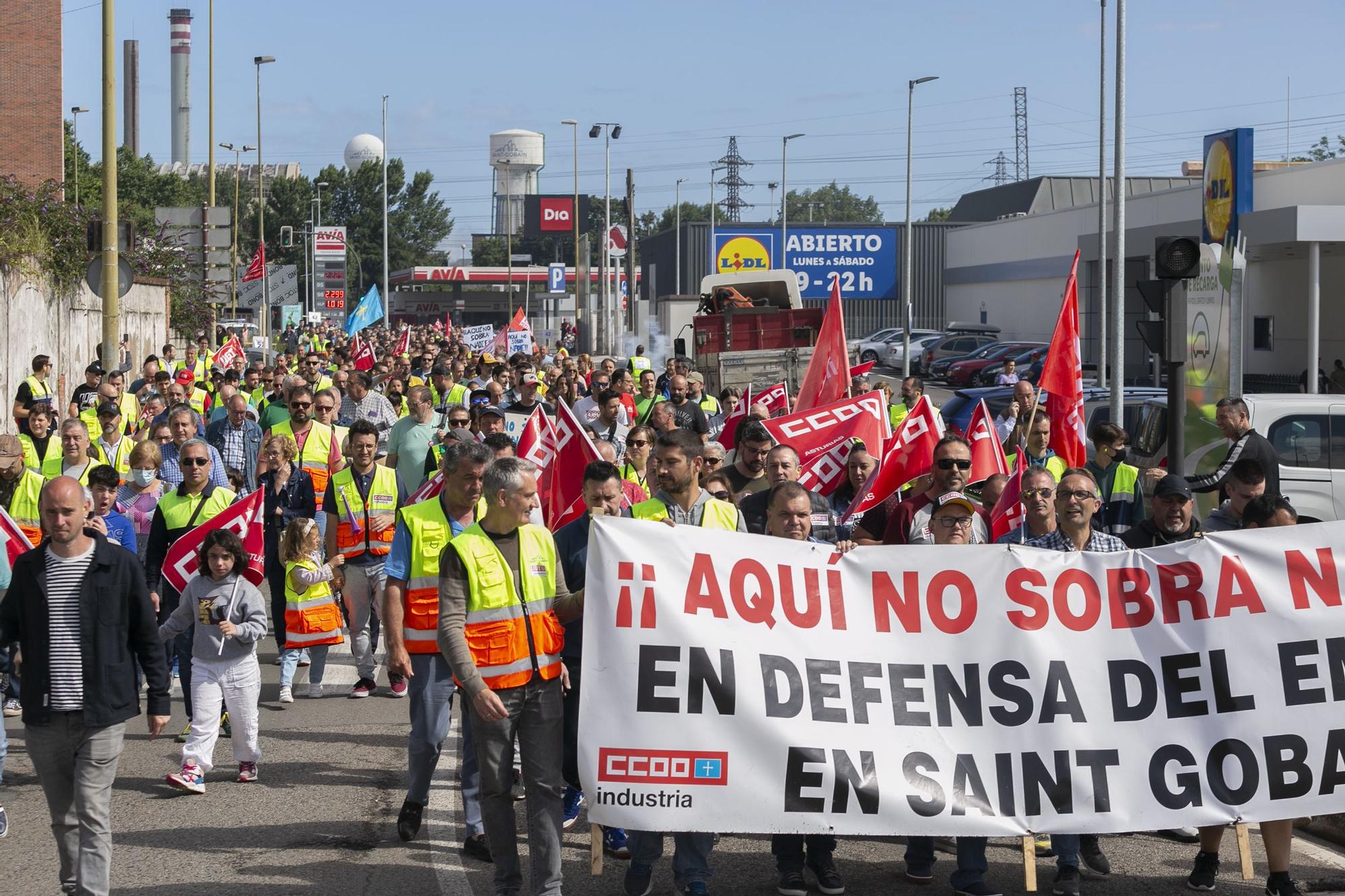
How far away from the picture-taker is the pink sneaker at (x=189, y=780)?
26.0 ft

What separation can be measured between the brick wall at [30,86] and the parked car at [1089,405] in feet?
109

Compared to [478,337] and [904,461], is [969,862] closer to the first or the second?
[904,461]

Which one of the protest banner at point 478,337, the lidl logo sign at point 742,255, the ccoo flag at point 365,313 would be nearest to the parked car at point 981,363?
the protest banner at point 478,337

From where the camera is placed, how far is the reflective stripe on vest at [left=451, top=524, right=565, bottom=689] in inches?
237

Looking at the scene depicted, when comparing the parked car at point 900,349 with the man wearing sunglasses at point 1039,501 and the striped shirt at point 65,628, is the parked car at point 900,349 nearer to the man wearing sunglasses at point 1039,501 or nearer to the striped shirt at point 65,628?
the man wearing sunglasses at point 1039,501

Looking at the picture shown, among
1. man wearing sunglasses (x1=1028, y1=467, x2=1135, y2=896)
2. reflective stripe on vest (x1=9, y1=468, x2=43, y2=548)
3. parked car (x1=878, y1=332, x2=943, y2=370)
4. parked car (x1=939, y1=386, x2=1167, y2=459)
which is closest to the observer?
man wearing sunglasses (x1=1028, y1=467, x2=1135, y2=896)

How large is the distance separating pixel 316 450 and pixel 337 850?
5.01 metres

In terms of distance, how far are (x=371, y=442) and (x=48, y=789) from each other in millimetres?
4178

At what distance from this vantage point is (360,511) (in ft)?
32.9

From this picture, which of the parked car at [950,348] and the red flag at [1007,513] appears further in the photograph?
the parked car at [950,348]

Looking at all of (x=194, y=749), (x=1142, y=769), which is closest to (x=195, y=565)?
(x=194, y=749)

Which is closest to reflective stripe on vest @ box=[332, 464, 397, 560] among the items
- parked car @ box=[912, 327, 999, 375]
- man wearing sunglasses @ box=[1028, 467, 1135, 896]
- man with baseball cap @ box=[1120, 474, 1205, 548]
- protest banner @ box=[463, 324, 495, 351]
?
man wearing sunglasses @ box=[1028, 467, 1135, 896]

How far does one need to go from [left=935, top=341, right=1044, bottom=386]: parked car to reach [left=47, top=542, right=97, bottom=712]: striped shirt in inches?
1653

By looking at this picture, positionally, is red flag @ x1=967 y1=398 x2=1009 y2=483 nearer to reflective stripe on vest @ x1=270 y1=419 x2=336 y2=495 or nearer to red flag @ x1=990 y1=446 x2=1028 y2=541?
red flag @ x1=990 y1=446 x2=1028 y2=541
